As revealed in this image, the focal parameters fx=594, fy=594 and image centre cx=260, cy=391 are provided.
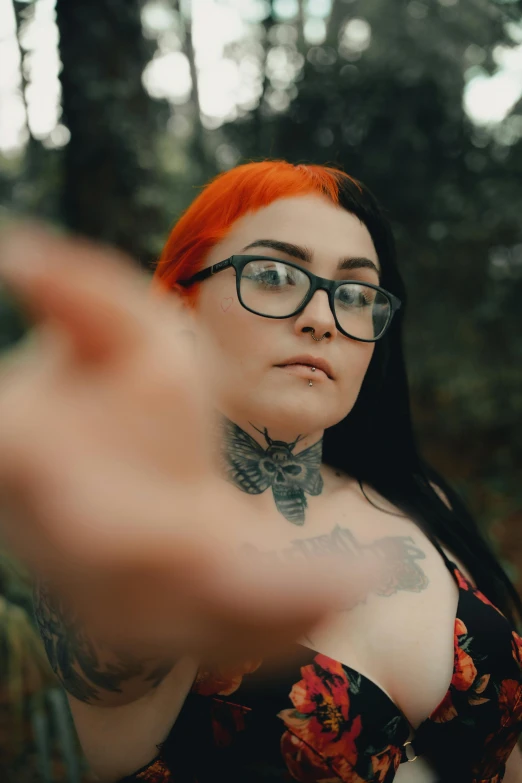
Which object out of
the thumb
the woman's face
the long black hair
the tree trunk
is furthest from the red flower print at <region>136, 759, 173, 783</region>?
the tree trunk

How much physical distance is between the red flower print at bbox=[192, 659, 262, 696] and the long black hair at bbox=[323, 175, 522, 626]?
542mm

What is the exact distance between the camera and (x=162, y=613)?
0.36 meters

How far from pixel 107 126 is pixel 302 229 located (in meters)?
1.65

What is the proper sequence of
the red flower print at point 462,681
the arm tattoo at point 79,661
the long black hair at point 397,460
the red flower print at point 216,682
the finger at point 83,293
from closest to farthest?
1. the finger at point 83,293
2. the arm tattoo at point 79,661
3. the red flower print at point 216,682
4. the red flower print at point 462,681
5. the long black hair at point 397,460

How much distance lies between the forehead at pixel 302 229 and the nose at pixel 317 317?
75 millimetres

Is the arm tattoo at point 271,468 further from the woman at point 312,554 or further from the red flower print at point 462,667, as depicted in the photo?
the red flower print at point 462,667

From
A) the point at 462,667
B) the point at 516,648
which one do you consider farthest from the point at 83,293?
the point at 516,648

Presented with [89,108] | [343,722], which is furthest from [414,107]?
[343,722]

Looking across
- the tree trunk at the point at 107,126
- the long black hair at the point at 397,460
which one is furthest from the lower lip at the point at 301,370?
the tree trunk at the point at 107,126

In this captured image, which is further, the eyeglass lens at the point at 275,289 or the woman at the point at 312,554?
the eyeglass lens at the point at 275,289

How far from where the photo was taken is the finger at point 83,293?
349mm

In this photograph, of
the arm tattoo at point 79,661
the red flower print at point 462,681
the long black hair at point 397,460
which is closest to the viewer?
the arm tattoo at point 79,661

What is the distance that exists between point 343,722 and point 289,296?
631mm

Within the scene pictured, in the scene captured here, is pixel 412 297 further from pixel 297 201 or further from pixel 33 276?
pixel 33 276
